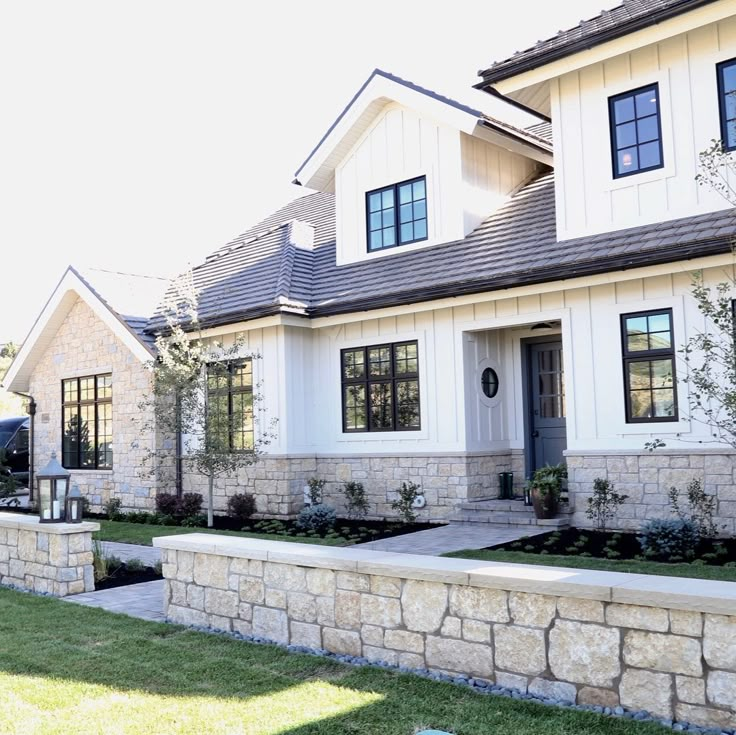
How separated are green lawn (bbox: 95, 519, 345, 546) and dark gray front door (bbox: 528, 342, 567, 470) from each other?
388 centimetres

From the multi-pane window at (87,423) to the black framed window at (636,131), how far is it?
11.2 m

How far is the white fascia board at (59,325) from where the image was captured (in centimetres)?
1605

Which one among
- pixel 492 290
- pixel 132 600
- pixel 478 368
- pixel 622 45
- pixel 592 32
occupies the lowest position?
pixel 132 600

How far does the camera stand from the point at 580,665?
453cm

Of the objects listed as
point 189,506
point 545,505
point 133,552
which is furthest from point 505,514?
point 189,506

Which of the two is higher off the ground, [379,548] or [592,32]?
[592,32]

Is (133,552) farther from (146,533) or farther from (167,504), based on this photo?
(167,504)

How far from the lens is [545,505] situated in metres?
11.2

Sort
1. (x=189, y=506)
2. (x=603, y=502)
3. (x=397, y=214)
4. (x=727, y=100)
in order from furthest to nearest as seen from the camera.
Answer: (x=189, y=506) < (x=397, y=214) < (x=603, y=502) < (x=727, y=100)

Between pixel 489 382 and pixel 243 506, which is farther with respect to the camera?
pixel 243 506

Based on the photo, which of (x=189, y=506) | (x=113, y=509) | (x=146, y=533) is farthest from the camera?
(x=113, y=509)

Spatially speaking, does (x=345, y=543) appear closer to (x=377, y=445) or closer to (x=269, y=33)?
(x=377, y=445)

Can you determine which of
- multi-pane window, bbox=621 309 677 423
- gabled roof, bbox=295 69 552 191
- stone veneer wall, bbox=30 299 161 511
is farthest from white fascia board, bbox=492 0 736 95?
stone veneer wall, bbox=30 299 161 511

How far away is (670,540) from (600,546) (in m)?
0.97
